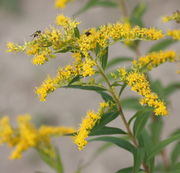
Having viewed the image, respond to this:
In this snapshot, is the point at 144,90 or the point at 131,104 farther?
the point at 131,104

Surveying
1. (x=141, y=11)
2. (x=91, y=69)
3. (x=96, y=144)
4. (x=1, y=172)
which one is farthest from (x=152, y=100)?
(x=1, y=172)

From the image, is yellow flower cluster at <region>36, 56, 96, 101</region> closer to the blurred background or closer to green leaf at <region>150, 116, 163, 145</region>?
green leaf at <region>150, 116, 163, 145</region>

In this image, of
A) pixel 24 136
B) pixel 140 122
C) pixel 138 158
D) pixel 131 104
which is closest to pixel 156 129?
pixel 131 104

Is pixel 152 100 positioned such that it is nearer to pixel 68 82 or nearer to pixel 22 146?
pixel 68 82

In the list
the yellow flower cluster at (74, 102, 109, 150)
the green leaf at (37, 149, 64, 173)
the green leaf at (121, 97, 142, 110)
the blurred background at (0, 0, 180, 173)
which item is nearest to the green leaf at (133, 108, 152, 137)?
the yellow flower cluster at (74, 102, 109, 150)

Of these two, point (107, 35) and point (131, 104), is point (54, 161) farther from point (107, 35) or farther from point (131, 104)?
point (107, 35)

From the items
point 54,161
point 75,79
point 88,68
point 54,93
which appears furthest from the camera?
point 54,93
